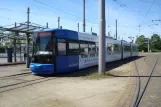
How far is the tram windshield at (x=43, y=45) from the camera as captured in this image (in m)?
15.0

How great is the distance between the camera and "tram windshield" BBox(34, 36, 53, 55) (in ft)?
49.3

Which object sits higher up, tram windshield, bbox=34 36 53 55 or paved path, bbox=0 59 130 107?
tram windshield, bbox=34 36 53 55

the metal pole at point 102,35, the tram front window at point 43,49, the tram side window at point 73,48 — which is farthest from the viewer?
the tram side window at point 73,48

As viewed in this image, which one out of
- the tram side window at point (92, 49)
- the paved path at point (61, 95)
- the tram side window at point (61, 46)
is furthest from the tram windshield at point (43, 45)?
the tram side window at point (92, 49)

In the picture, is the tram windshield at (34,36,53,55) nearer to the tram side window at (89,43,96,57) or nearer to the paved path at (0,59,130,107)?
the paved path at (0,59,130,107)

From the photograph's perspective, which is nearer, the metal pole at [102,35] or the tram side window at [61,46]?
the metal pole at [102,35]

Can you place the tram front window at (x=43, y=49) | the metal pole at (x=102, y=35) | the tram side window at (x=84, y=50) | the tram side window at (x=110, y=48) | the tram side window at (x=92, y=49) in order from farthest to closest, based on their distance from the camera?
the tram side window at (x=110, y=48) → the tram side window at (x=92, y=49) → the tram side window at (x=84, y=50) → the tram front window at (x=43, y=49) → the metal pole at (x=102, y=35)

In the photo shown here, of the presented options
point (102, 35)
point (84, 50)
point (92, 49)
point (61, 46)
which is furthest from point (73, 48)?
point (92, 49)

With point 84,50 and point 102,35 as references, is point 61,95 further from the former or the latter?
point 84,50

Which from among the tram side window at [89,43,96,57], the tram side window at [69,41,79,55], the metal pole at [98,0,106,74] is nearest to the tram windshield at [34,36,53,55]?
the tram side window at [69,41,79,55]

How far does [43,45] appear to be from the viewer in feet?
50.0

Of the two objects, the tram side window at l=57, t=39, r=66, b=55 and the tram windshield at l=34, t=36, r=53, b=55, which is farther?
the tram side window at l=57, t=39, r=66, b=55

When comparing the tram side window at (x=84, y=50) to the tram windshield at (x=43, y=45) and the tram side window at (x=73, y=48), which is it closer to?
the tram side window at (x=73, y=48)

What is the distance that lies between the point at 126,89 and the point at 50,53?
6.19 m
